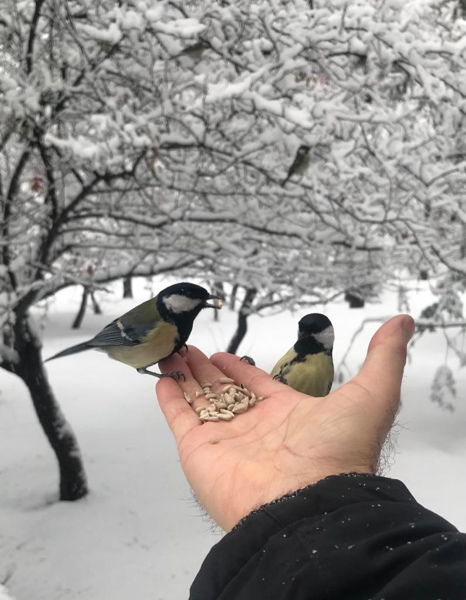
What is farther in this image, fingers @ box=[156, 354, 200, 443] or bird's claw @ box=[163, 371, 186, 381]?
bird's claw @ box=[163, 371, 186, 381]

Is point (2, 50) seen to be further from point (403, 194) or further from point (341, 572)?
point (341, 572)

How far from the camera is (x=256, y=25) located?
2854 mm

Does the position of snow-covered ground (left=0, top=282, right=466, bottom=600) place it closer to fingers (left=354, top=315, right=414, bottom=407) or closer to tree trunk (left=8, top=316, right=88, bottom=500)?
tree trunk (left=8, top=316, right=88, bottom=500)

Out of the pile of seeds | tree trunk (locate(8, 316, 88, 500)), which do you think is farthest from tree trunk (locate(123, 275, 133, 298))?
the pile of seeds

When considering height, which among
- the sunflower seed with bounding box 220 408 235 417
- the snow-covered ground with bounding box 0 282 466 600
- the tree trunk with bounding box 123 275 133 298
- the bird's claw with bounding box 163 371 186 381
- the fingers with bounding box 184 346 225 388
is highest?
the tree trunk with bounding box 123 275 133 298

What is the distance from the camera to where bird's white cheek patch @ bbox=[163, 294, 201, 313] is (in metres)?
1.93

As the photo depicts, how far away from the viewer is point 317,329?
7.65ft

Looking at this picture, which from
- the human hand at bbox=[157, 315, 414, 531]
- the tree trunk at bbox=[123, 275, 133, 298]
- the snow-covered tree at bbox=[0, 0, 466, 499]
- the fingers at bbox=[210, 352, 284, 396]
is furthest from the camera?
the tree trunk at bbox=[123, 275, 133, 298]

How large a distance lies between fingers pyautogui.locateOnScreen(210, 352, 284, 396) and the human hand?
0.17m

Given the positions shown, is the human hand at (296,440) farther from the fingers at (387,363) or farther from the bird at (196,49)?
the bird at (196,49)

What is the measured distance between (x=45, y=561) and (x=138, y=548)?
0.62 metres

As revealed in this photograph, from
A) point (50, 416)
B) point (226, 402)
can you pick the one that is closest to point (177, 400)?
point (226, 402)

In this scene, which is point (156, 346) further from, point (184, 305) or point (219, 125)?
point (219, 125)

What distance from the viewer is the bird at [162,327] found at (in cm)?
194
